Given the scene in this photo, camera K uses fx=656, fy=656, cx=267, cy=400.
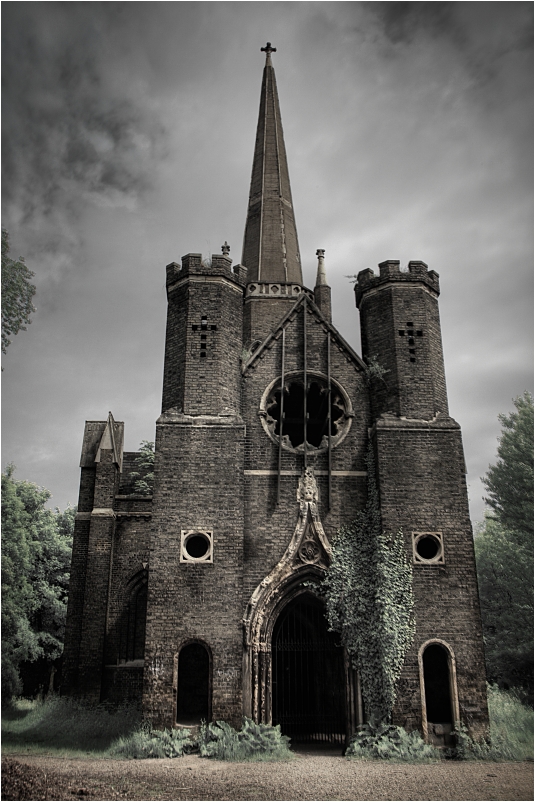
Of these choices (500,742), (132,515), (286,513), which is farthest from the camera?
(132,515)

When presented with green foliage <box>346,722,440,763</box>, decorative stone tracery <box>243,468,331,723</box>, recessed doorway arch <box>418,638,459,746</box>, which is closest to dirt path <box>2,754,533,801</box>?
green foliage <box>346,722,440,763</box>

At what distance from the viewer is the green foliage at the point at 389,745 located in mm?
12358

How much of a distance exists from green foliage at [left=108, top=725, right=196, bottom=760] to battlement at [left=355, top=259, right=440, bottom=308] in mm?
11270

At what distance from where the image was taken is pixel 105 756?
1241 cm

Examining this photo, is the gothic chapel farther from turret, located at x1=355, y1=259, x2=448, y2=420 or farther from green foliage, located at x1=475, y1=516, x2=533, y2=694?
green foliage, located at x1=475, y1=516, x2=533, y2=694

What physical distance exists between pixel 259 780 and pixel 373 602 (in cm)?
435

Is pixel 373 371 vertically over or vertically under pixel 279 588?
over

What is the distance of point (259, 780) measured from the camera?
10617 millimetres

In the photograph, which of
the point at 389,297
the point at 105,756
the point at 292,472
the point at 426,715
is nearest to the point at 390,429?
the point at 292,472

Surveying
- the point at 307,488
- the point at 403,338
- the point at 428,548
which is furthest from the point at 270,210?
the point at 428,548

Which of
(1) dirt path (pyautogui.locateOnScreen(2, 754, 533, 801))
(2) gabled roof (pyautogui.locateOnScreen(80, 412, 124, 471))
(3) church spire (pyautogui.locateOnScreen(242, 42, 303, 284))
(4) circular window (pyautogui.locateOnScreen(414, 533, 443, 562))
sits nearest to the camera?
(1) dirt path (pyautogui.locateOnScreen(2, 754, 533, 801))

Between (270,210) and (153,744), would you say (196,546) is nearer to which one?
(153,744)

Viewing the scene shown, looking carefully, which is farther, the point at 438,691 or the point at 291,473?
the point at 291,473

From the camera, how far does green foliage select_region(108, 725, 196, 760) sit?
12242 mm
